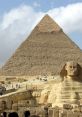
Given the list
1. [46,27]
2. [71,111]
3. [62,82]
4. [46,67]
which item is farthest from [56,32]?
[71,111]

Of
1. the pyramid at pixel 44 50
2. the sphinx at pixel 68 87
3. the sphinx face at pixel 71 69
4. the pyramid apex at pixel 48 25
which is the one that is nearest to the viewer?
the sphinx at pixel 68 87

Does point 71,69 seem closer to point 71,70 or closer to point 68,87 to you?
point 71,70

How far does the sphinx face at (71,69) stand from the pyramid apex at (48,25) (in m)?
100

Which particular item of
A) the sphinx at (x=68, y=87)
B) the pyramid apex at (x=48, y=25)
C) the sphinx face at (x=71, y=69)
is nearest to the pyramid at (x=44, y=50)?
the pyramid apex at (x=48, y=25)

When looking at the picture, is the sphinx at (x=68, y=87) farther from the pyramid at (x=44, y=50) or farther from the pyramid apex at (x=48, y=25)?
the pyramid apex at (x=48, y=25)

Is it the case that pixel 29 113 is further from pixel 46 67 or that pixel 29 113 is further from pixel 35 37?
pixel 35 37

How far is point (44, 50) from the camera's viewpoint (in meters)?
134

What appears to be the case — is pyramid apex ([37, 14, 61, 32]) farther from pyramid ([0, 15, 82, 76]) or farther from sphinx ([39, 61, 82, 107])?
sphinx ([39, 61, 82, 107])

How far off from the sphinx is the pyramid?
95856 millimetres

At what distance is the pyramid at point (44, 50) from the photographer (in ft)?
421

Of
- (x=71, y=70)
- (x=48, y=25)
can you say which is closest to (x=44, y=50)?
(x=48, y=25)

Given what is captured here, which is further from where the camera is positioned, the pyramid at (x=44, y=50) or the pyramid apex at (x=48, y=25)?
the pyramid apex at (x=48, y=25)

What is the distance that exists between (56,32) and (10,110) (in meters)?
109

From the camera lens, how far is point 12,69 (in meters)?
124
